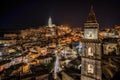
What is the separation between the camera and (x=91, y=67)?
22859 millimetres

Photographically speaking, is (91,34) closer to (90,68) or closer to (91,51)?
(91,51)

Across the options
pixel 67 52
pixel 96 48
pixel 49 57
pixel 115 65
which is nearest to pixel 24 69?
pixel 49 57

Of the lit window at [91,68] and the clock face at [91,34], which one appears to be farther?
the lit window at [91,68]

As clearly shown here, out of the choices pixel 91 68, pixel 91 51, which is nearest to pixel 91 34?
pixel 91 51

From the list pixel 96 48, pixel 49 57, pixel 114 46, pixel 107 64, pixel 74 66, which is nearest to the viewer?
pixel 96 48

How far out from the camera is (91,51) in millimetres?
22797

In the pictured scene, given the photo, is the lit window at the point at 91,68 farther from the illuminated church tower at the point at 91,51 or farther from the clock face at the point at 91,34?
the clock face at the point at 91,34

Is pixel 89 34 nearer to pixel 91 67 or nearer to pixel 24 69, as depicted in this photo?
pixel 91 67

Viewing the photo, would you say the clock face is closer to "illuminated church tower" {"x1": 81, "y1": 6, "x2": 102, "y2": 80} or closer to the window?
"illuminated church tower" {"x1": 81, "y1": 6, "x2": 102, "y2": 80}

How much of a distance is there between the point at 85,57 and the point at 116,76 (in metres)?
8.47

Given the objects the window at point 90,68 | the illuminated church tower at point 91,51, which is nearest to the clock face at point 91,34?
the illuminated church tower at point 91,51

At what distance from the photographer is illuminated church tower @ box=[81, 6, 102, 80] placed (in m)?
22.0

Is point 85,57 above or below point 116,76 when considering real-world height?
above

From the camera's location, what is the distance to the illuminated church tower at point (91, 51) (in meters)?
22.0
